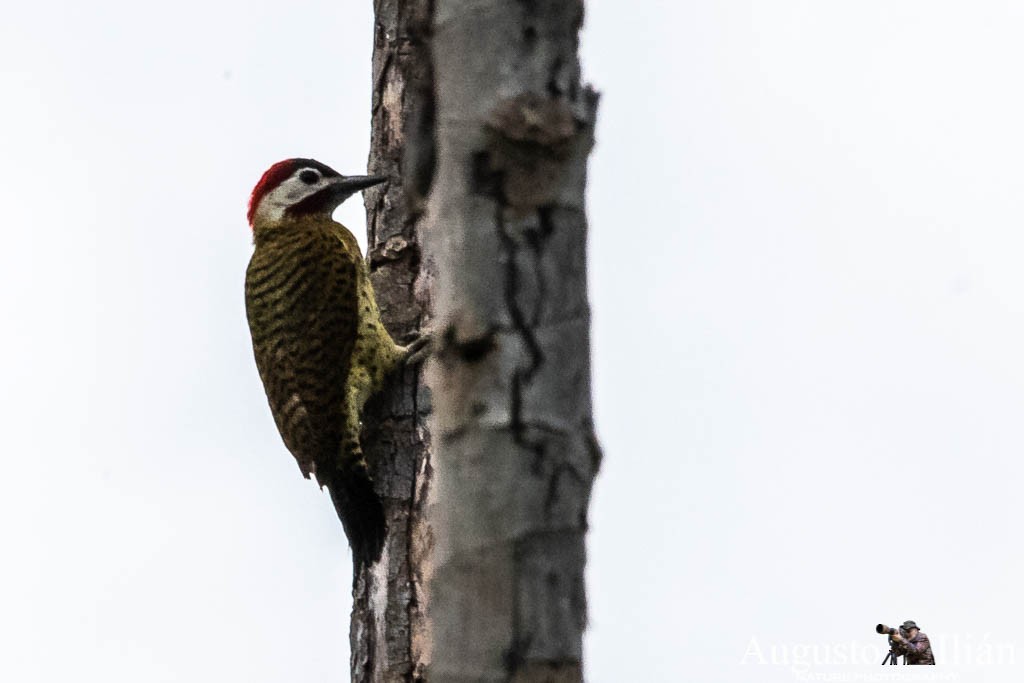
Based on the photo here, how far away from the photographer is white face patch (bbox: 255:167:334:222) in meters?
6.15

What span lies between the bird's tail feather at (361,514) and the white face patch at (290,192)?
161 centimetres

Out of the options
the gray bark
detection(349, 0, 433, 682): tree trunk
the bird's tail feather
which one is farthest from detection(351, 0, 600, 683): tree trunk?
the bird's tail feather

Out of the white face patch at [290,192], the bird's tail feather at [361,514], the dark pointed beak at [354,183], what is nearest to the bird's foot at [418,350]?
the bird's tail feather at [361,514]

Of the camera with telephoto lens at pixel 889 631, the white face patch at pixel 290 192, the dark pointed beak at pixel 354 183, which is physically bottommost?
the camera with telephoto lens at pixel 889 631

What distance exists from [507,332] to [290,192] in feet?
13.8

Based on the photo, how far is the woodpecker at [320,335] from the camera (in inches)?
196

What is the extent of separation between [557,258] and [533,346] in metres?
0.14

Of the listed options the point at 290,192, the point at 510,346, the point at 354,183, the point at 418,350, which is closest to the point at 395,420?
the point at 418,350

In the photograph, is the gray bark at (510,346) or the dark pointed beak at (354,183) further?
the dark pointed beak at (354,183)

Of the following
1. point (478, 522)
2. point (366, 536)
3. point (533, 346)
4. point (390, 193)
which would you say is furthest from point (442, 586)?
point (390, 193)

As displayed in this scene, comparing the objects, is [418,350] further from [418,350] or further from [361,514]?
[361,514]

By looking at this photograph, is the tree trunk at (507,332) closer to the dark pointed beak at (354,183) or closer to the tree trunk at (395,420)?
the tree trunk at (395,420)

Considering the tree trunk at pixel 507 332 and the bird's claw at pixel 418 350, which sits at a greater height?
the bird's claw at pixel 418 350

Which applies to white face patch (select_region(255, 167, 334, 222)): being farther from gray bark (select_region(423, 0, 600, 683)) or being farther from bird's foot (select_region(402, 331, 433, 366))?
gray bark (select_region(423, 0, 600, 683))
